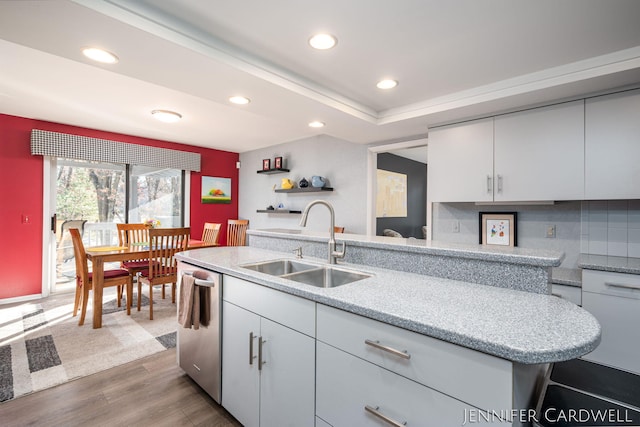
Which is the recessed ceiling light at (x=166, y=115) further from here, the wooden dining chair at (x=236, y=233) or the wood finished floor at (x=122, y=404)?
the wood finished floor at (x=122, y=404)

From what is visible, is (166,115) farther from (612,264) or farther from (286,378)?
(612,264)

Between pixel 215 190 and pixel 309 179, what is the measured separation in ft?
7.07

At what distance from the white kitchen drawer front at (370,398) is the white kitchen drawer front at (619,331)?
1834 millimetres

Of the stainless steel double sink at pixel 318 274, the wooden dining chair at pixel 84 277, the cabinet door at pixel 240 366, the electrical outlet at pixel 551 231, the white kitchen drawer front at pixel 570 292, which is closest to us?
the cabinet door at pixel 240 366

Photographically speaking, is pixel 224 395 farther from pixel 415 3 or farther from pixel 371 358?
pixel 415 3

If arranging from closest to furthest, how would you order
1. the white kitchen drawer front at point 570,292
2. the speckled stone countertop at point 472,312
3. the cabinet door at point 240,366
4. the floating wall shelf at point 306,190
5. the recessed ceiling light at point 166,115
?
the speckled stone countertop at point 472,312 → the cabinet door at point 240,366 → the white kitchen drawer front at point 570,292 → the recessed ceiling light at point 166,115 → the floating wall shelf at point 306,190

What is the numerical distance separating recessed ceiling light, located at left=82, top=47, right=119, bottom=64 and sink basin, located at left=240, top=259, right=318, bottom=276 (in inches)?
62.2

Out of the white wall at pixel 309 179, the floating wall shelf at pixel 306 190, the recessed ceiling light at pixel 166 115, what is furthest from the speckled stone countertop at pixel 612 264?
the recessed ceiling light at pixel 166 115

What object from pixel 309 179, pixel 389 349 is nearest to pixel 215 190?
pixel 309 179

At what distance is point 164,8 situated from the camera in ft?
5.46

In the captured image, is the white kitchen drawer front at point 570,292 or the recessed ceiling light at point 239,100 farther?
the recessed ceiling light at point 239,100

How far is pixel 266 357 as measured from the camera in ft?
4.92

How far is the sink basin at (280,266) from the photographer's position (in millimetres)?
2002

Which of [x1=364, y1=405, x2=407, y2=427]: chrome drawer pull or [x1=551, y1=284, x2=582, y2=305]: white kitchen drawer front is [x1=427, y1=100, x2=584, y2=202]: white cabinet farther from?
[x1=364, y1=405, x2=407, y2=427]: chrome drawer pull
